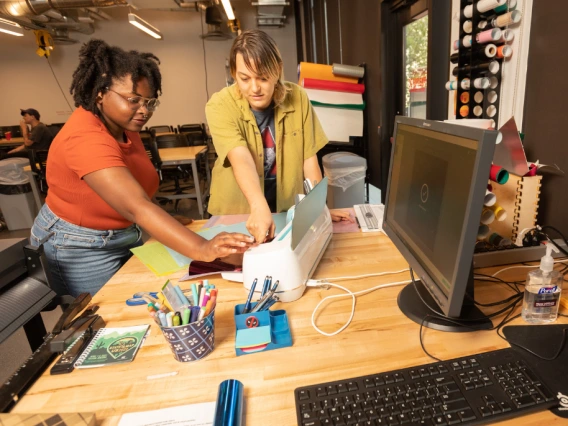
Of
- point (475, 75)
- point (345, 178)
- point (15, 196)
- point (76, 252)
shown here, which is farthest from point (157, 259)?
point (15, 196)

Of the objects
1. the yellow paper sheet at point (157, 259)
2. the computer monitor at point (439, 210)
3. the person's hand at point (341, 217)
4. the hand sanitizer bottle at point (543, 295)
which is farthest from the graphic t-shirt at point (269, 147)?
the hand sanitizer bottle at point (543, 295)

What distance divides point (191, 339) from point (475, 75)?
167cm

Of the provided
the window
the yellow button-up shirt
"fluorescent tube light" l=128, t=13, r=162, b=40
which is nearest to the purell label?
the yellow button-up shirt

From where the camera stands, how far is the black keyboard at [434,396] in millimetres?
579

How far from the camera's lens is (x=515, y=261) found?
3.49 ft

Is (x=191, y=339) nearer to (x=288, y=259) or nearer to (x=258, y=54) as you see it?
(x=288, y=259)

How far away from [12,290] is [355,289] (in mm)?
974

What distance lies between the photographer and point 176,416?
0.63 meters

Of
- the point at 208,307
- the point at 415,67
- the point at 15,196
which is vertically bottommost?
the point at 15,196

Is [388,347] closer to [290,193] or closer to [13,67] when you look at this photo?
[290,193]

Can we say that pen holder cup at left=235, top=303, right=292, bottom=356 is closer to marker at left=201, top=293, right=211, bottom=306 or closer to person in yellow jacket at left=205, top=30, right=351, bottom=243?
marker at left=201, top=293, right=211, bottom=306

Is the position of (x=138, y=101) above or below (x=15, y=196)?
above

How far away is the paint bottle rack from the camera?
1.54 metres

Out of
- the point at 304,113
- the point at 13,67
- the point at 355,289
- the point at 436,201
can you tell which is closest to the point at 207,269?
the point at 355,289
